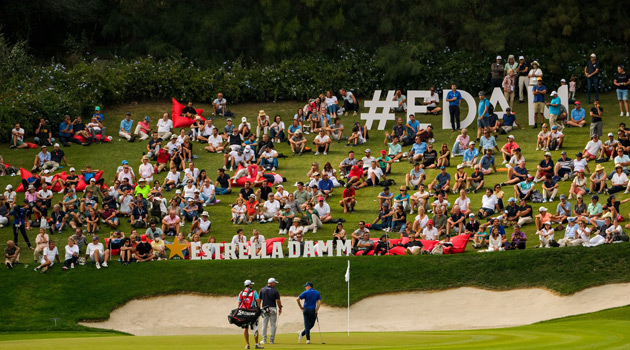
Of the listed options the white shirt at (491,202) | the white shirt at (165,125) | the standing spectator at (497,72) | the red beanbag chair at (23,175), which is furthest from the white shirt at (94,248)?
the standing spectator at (497,72)

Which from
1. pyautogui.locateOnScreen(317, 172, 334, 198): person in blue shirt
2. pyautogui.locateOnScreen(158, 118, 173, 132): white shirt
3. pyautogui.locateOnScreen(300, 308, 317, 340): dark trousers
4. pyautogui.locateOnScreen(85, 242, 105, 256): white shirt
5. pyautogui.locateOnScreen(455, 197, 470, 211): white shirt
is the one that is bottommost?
pyautogui.locateOnScreen(300, 308, 317, 340): dark trousers

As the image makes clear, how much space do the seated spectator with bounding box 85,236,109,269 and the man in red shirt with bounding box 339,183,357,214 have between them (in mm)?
8519

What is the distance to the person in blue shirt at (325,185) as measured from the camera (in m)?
39.0

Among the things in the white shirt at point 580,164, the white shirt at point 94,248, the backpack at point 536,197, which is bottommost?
the white shirt at point 94,248

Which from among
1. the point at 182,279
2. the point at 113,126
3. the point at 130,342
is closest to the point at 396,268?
the point at 182,279

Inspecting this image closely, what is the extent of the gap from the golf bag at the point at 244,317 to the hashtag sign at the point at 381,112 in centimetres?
2404

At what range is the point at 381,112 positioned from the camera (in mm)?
47438

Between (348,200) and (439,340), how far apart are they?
589 inches

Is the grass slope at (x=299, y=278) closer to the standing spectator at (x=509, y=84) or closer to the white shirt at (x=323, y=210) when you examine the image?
the white shirt at (x=323, y=210)

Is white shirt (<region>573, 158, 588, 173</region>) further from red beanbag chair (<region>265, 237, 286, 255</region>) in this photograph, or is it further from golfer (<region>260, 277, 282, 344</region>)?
golfer (<region>260, 277, 282, 344</region>)

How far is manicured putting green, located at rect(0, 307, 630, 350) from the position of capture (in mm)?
21344

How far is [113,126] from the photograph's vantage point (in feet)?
159

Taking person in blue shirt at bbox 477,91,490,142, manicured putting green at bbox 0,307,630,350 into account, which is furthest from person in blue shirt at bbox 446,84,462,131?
manicured putting green at bbox 0,307,630,350

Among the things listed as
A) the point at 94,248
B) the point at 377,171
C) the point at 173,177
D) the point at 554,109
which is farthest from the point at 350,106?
the point at 94,248
